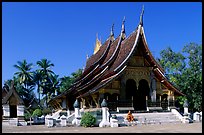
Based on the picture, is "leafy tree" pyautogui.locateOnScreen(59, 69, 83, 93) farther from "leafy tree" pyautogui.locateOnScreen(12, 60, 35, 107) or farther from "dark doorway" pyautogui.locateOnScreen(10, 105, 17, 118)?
"dark doorway" pyautogui.locateOnScreen(10, 105, 17, 118)

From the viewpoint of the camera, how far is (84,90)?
795 inches

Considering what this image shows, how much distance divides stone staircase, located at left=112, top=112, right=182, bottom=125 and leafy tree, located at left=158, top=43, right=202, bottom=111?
12.1 m

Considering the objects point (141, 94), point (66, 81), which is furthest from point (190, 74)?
point (66, 81)

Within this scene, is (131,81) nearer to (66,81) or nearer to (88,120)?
(88,120)

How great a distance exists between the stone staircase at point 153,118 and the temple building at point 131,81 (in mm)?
1159

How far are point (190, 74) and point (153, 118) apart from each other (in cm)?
1443

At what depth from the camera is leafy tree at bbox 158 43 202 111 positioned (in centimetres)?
2983

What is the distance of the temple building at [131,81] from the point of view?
1852cm

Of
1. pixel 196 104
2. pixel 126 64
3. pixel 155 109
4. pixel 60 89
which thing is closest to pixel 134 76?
pixel 126 64

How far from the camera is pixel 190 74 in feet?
99.5

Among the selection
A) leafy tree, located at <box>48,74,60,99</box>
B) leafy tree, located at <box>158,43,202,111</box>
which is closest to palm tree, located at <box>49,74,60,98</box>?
leafy tree, located at <box>48,74,60,99</box>

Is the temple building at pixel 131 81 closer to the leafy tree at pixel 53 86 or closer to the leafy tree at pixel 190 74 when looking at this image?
the leafy tree at pixel 190 74

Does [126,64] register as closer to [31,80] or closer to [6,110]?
[6,110]

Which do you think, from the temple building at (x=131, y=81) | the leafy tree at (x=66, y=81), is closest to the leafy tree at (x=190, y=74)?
the temple building at (x=131, y=81)
